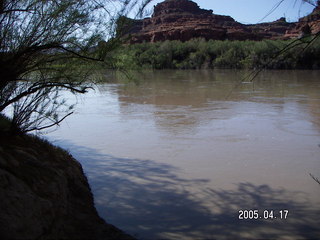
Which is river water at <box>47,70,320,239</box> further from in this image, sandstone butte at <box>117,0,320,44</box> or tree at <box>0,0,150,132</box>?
sandstone butte at <box>117,0,320,44</box>

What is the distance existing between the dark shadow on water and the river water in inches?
0.4

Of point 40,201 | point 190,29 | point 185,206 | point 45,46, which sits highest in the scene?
point 190,29

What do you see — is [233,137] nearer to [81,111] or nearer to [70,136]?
[70,136]

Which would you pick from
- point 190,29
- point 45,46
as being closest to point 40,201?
point 45,46

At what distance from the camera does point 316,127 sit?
8992mm

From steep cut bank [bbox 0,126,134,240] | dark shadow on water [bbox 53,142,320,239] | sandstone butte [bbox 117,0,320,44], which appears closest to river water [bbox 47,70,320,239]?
dark shadow on water [bbox 53,142,320,239]

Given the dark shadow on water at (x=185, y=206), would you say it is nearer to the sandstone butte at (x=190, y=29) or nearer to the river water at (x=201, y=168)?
the river water at (x=201, y=168)

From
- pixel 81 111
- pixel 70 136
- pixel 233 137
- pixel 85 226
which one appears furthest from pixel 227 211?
pixel 81 111

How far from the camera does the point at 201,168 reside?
576cm

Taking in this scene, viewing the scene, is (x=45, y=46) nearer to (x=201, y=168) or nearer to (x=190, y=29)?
(x=201, y=168)

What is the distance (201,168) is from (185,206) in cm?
156

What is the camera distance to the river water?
3836mm

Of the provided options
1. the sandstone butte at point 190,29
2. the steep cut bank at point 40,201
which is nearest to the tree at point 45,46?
the steep cut bank at point 40,201

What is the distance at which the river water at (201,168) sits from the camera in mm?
3836
